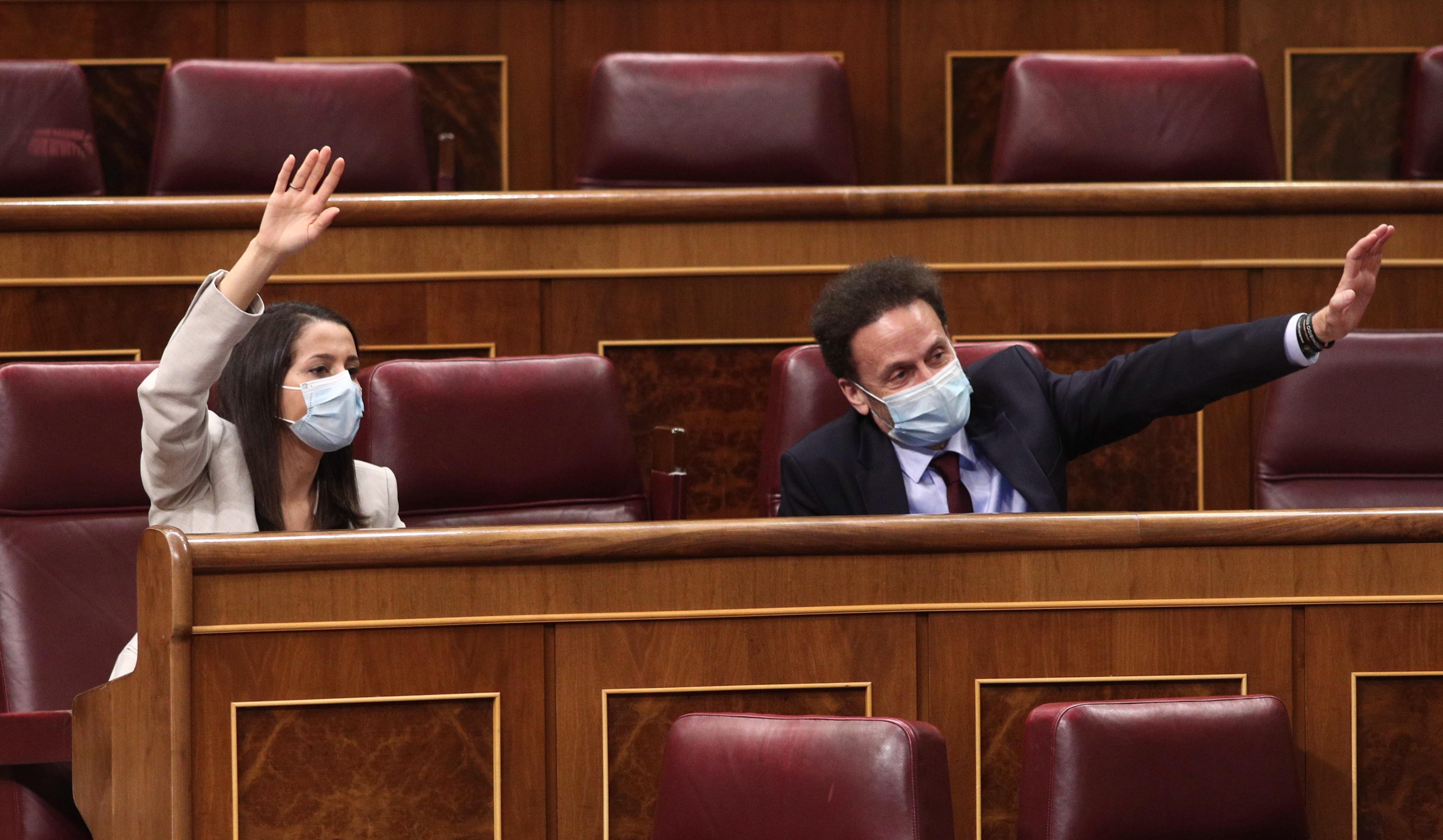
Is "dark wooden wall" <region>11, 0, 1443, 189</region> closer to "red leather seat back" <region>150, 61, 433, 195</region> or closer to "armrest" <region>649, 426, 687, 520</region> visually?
"red leather seat back" <region>150, 61, 433, 195</region>

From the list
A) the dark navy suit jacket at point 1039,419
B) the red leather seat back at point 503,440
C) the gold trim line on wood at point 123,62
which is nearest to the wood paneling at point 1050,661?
the dark navy suit jacket at point 1039,419

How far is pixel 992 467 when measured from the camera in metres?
0.70

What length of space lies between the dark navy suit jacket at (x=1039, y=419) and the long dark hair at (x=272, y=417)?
20cm

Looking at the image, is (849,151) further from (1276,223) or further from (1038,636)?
(1038,636)

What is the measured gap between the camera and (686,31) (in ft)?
3.78

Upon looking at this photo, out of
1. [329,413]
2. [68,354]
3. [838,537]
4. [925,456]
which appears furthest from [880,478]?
[68,354]

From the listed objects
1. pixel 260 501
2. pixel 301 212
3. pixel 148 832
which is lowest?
pixel 148 832

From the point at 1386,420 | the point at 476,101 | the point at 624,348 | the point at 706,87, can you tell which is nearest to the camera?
the point at 1386,420

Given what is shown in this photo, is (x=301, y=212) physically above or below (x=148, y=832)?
above

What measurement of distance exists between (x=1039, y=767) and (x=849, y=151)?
2.06 ft

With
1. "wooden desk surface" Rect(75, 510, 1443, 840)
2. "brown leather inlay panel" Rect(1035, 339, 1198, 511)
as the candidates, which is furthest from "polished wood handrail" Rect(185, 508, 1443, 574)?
"brown leather inlay panel" Rect(1035, 339, 1198, 511)

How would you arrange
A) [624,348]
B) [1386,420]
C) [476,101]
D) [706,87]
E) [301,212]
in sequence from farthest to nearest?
[476,101], [706,87], [624,348], [1386,420], [301,212]

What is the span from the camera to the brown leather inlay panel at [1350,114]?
44.2 inches

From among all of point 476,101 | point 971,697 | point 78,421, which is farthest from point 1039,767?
point 476,101
